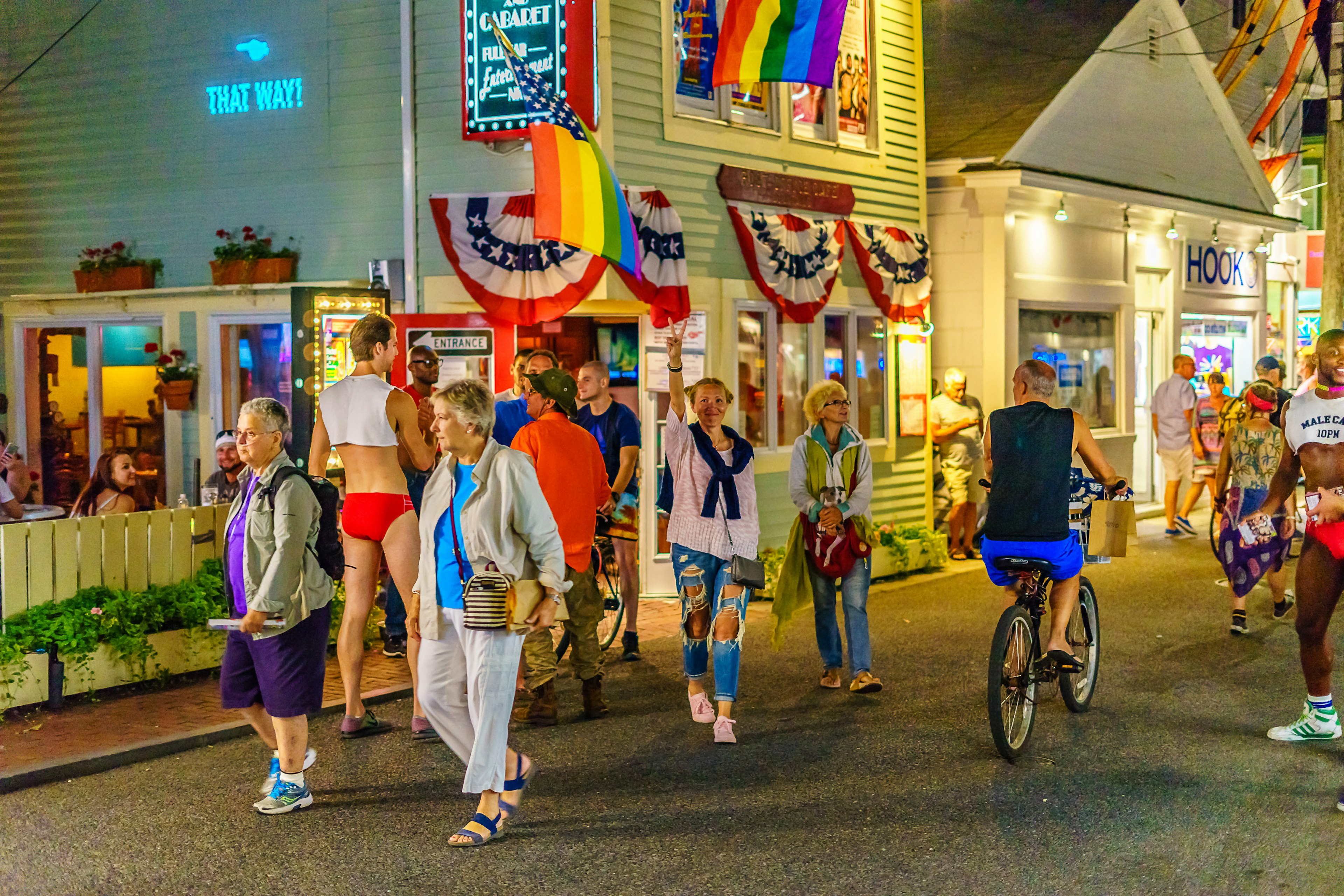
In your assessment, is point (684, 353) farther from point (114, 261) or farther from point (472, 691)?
point (472, 691)

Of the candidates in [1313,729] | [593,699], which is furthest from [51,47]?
[1313,729]

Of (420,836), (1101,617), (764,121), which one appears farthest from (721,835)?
(764,121)

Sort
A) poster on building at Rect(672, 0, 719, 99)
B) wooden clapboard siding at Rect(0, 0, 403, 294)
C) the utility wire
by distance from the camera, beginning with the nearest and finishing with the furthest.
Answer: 1. wooden clapboard siding at Rect(0, 0, 403, 294)
2. poster on building at Rect(672, 0, 719, 99)
3. the utility wire

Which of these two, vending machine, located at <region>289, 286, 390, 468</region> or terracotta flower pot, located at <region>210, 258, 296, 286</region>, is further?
terracotta flower pot, located at <region>210, 258, 296, 286</region>

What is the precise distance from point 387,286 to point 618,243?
2448 mm

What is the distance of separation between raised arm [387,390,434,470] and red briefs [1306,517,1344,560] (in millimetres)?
4429

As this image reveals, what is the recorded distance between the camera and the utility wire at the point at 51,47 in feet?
42.3

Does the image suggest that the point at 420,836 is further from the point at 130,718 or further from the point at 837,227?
the point at 837,227

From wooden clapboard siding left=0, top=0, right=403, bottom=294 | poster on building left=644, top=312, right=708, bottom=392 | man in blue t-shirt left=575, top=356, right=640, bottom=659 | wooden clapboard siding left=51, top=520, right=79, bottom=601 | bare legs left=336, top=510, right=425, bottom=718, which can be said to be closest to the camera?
bare legs left=336, top=510, right=425, bottom=718

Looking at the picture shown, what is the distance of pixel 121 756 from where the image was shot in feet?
22.1

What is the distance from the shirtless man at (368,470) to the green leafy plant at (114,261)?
618 centimetres

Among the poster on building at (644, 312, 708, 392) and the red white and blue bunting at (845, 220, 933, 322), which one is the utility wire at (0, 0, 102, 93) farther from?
the red white and blue bunting at (845, 220, 933, 322)

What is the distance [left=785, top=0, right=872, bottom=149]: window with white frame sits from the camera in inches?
528

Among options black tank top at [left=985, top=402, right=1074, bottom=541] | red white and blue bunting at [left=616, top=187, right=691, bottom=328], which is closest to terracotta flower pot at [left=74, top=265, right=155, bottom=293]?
red white and blue bunting at [left=616, top=187, right=691, bottom=328]
